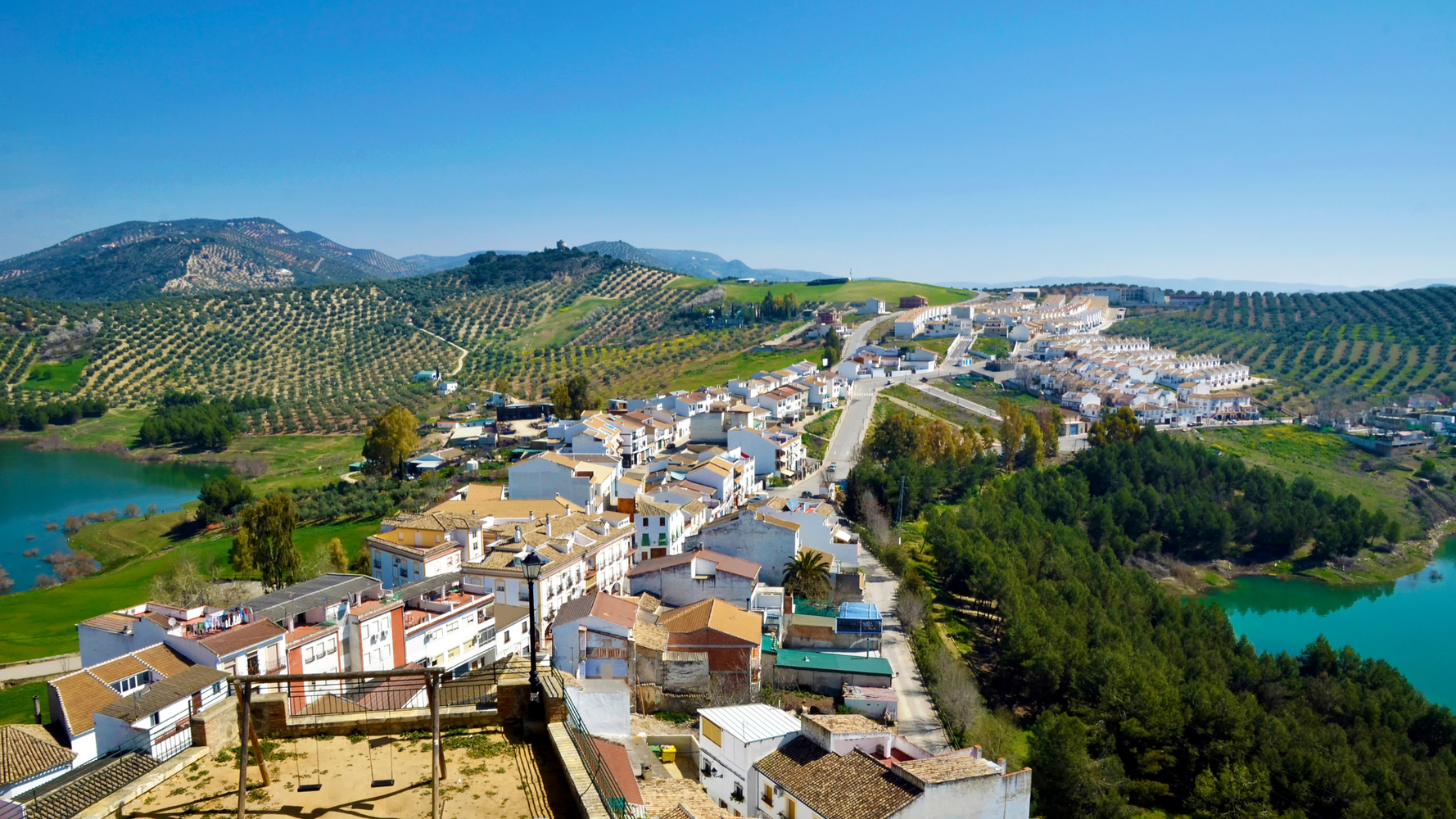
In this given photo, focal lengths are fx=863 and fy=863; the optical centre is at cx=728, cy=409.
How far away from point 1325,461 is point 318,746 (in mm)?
63551

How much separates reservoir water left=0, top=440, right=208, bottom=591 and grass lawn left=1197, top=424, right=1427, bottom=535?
210 ft

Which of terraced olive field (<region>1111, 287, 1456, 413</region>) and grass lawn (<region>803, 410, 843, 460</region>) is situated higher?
terraced olive field (<region>1111, 287, 1456, 413</region>)

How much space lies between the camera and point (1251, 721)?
21531mm

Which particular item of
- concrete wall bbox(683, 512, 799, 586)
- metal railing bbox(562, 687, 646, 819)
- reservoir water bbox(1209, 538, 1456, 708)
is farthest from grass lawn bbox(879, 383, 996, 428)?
metal railing bbox(562, 687, 646, 819)

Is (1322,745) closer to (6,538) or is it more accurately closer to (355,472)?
(355,472)

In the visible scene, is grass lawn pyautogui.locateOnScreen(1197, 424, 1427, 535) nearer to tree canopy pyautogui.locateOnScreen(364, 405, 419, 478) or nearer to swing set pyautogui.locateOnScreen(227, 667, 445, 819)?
tree canopy pyautogui.locateOnScreen(364, 405, 419, 478)

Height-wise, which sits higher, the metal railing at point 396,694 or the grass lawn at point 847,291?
the grass lawn at point 847,291

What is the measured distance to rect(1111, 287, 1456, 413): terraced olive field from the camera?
73.2m

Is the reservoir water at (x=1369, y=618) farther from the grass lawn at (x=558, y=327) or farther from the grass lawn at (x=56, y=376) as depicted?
the grass lawn at (x=56, y=376)

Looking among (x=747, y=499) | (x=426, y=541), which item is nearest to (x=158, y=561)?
(x=426, y=541)

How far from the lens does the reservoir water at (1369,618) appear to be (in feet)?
109

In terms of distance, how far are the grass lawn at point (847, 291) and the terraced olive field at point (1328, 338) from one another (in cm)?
2125

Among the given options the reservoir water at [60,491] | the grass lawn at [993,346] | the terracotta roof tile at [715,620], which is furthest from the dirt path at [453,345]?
the terracotta roof tile at [715,620]

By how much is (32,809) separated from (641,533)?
1762cm
